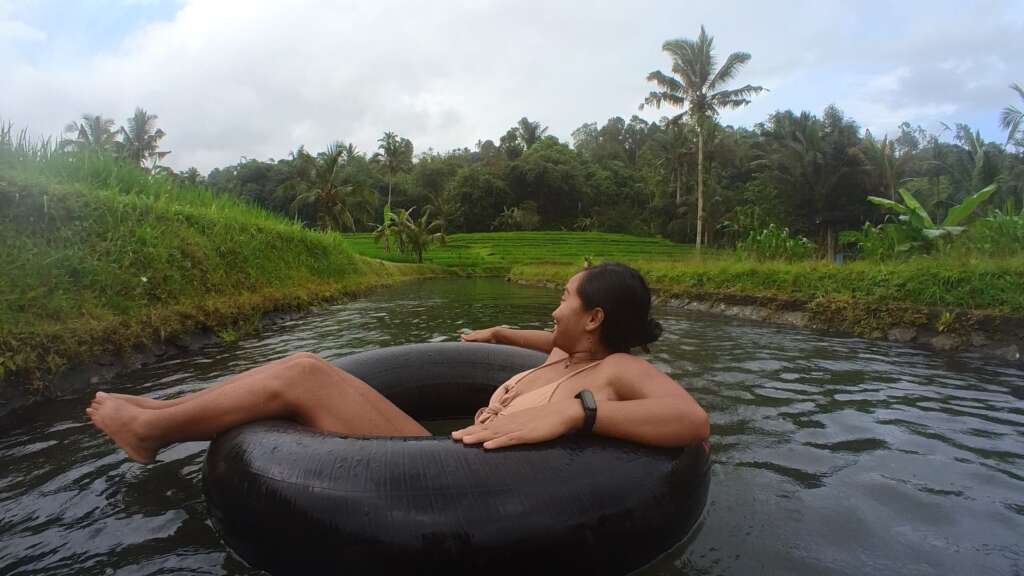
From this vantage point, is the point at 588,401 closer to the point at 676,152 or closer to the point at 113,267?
the point at 113,267

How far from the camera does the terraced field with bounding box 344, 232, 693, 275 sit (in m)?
27.3

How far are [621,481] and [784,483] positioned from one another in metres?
1.24

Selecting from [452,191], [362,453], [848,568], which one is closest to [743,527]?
[848,568]

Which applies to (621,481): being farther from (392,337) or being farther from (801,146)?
(801,146)

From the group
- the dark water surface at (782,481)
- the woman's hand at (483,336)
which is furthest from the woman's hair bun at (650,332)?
the woman's hand at (483,336)

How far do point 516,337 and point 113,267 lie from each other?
165 inches

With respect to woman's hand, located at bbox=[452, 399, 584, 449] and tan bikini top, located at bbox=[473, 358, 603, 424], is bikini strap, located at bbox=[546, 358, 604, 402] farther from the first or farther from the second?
woman's hand, located at bbox=[452, 399, 584, 449]

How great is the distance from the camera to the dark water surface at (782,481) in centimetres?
196

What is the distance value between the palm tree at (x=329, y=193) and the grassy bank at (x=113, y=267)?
26493 millimetres

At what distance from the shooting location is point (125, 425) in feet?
6.45

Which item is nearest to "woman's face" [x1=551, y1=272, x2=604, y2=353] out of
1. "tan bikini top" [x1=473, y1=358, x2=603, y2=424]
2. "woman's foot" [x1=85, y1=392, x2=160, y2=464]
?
"tan bikini top" [x1=473, y1=358, x2=603, y2=424]

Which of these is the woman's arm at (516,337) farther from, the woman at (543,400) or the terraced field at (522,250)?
the terraced field at (522,250)

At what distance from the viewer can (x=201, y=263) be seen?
22.9ft

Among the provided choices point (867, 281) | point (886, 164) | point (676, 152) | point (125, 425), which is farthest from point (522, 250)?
point (125, 425)
